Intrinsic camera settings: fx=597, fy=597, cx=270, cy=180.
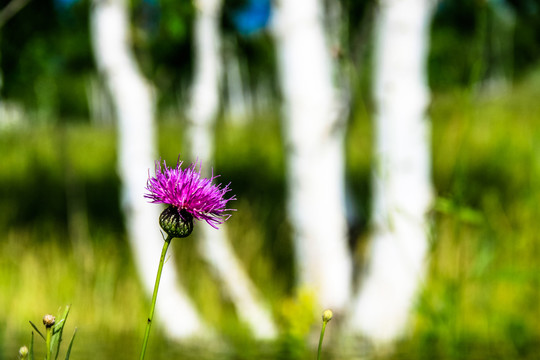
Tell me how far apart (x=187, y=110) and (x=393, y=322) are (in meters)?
1.63

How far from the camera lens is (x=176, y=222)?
0.75 metres

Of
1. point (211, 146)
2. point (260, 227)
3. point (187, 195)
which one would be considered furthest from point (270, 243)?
point (187, 195)

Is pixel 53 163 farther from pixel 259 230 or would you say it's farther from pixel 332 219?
pixel 332 219

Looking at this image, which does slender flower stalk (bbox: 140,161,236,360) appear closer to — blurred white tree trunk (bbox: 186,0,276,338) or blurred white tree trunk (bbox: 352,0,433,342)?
blurred white tree trunk (bbox: 352,0,433,342)

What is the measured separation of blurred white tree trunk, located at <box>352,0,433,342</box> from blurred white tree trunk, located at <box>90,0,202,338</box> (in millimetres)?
960

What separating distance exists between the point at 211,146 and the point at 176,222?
2.68m

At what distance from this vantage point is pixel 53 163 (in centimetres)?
642

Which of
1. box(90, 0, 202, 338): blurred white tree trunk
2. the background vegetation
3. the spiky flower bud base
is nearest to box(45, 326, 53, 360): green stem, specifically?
the spiky flower bud base

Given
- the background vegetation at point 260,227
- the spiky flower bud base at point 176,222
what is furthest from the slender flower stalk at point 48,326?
the background vegetation at point 260,227

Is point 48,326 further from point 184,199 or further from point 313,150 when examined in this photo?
point 313,150

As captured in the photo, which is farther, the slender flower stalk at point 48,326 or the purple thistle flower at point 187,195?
the purple thistle flower at point 187,195

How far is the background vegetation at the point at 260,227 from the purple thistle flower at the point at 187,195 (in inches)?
33.3

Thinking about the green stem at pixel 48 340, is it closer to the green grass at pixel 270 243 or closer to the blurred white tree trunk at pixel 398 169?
the green grass at pixel 270 243

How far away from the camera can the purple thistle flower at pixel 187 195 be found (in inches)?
30.9
